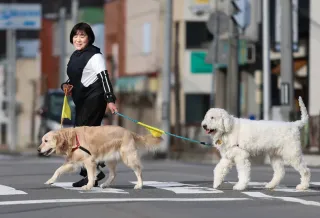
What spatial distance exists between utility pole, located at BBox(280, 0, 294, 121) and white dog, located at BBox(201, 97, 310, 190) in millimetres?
16057

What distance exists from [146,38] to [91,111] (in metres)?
38.8

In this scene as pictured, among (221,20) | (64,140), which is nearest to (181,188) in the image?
(64,140)

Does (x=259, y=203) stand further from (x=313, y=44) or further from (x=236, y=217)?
(x=313, y=44)

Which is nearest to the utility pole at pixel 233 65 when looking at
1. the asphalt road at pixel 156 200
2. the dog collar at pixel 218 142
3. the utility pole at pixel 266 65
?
the utility pole at pixel 266 65

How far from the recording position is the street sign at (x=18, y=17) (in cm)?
5438

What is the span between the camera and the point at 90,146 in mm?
13562

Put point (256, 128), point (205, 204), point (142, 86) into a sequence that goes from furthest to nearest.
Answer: point (142, 86) < point (256, 128) < point (205, 204)

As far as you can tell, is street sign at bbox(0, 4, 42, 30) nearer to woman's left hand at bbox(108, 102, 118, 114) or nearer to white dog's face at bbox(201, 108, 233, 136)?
woman's left hand at bbox(108, 102, 118, 114)

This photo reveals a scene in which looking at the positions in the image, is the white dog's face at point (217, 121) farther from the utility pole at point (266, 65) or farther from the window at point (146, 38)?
the window at point (146, 38)

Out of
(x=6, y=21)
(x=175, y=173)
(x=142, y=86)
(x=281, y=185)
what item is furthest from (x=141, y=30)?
(x=281, y=185)

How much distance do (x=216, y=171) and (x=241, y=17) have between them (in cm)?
2452

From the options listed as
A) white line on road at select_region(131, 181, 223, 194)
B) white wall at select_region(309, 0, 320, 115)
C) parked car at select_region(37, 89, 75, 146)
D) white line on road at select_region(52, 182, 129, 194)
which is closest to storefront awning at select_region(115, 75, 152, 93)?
parked car at select_region(37, 89, 75, 146)

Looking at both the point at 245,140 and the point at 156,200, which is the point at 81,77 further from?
the point at 156,200

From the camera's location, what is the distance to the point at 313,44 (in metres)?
35.2
